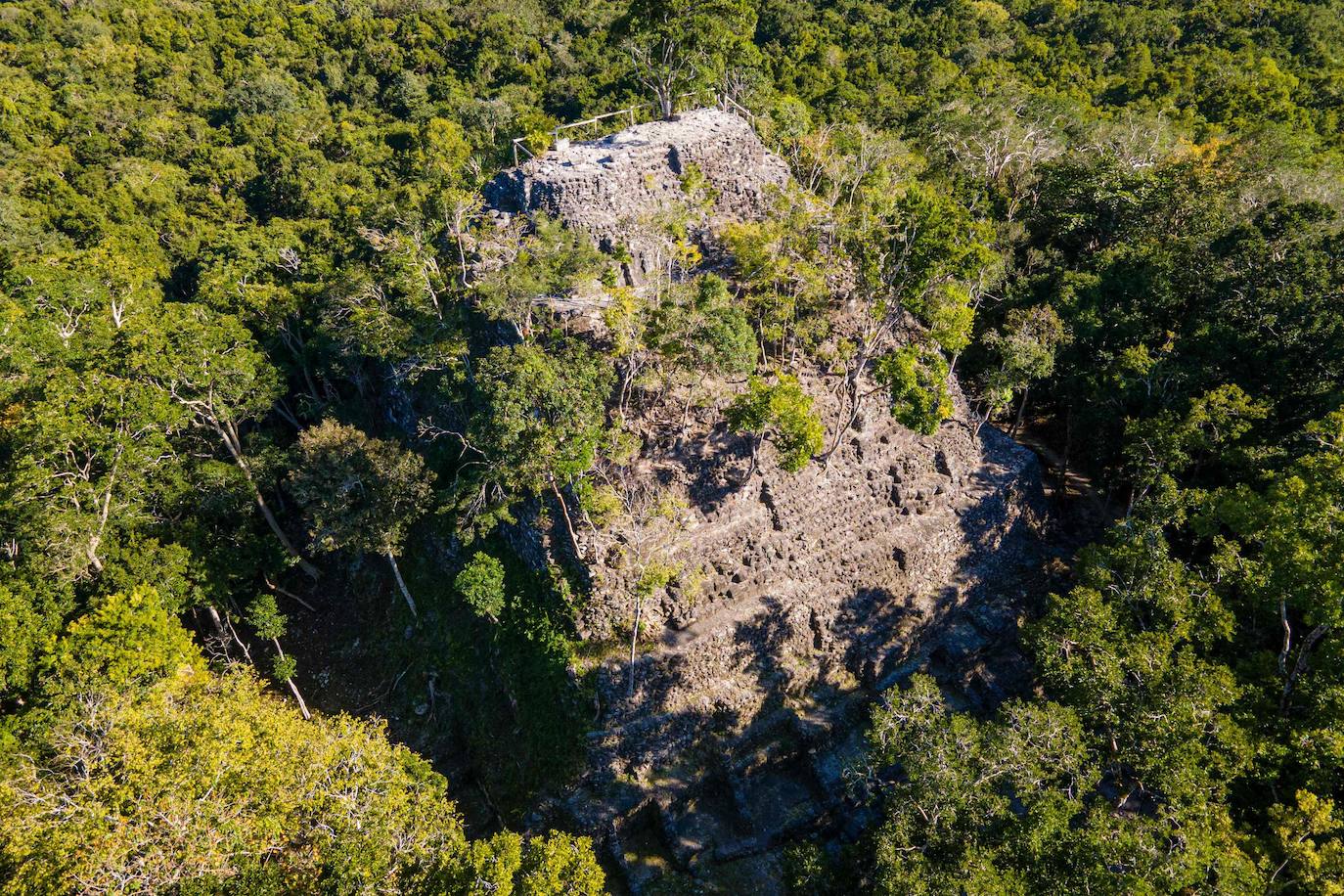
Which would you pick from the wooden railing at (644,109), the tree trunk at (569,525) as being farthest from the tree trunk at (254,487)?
the wooden railing at (644,109)

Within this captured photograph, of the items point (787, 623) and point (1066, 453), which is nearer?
point (787, 623)

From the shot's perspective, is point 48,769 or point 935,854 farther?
point 48,769

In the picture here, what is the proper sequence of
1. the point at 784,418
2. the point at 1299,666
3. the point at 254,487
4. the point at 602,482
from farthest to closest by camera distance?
the point at 254,487 → the point at 602,482 → the point at 784,418 → the point at 1299,666

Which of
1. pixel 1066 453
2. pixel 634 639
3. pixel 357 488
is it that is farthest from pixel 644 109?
pixel 634 639

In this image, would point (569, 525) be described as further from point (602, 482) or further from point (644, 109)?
point (644, 109)

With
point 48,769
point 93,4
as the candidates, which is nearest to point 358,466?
point 48,769

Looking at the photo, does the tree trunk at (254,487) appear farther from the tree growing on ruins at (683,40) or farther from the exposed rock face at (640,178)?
the tree growing on ruins at (683,40)

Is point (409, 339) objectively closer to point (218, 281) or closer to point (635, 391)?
point (635, 391)
